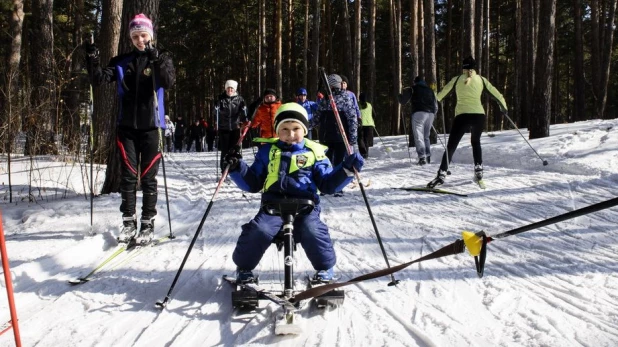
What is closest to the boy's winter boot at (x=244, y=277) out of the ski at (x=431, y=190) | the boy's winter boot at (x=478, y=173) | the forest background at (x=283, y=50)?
the forest background at (x=283, y=50)

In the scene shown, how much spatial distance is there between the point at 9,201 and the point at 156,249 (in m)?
3.97

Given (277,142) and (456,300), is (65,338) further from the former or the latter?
(456,300)

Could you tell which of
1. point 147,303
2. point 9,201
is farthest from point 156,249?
point 9,201

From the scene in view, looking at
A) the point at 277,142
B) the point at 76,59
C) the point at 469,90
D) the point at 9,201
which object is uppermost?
the point at 76,59

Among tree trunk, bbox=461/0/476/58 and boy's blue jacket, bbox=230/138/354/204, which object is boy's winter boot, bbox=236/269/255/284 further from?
tree trunk, bbox=461/0/476/58

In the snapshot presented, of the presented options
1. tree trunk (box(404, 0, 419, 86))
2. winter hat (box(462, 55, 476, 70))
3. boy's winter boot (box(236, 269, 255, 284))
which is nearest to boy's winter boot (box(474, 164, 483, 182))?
winter hat (box(462, 55, 476, 70))

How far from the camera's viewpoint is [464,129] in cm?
805

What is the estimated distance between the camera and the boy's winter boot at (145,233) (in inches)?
A: 196

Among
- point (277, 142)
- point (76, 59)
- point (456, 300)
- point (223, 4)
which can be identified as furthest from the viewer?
point (223, 4)

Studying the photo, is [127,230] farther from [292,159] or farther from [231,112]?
[231,112]

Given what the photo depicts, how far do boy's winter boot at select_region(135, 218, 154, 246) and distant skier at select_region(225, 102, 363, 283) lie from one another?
1.83 metres

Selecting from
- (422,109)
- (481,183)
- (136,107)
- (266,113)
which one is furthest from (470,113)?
(136,107)

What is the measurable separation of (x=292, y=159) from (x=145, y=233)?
89.2 inches

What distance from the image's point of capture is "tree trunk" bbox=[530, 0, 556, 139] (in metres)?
12.1
